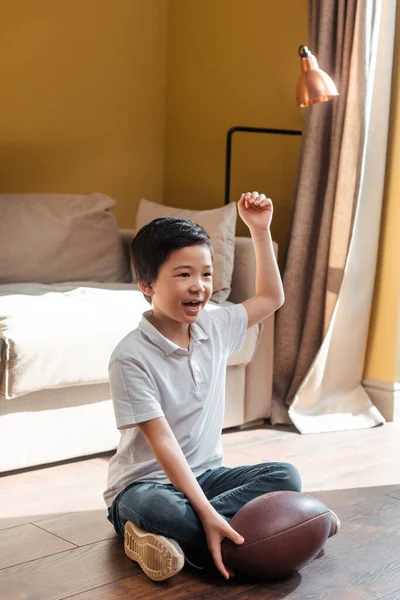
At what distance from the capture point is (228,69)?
Answer: 4.14m

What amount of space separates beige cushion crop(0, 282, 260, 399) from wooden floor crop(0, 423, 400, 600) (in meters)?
0.28

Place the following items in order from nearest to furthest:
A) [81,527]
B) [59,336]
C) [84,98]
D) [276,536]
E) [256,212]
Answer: [276,536]
[256,212]
[81,527]
[59,336]
[84,98]

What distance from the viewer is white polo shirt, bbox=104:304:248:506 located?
186 centimetres

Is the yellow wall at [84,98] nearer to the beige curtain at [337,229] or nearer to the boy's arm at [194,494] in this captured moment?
the beige curtain at [337,229]

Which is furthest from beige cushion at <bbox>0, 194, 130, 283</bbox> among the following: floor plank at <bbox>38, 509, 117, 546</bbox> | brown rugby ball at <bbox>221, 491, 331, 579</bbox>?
brown rugby ball at <bbox>221, 491, 331, 579</bbox>

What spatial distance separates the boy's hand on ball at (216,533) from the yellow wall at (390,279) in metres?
1.84

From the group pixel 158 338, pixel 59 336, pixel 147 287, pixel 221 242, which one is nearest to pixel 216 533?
pixel 158 338

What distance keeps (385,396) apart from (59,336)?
1.47 m

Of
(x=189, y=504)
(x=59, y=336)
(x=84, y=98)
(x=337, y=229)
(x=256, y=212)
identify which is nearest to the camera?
(x=189, y=504)

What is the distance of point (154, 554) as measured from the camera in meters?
1.80

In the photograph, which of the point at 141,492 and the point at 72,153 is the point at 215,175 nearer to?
the point at 72,153

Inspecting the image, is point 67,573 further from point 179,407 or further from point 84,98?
point 84,98

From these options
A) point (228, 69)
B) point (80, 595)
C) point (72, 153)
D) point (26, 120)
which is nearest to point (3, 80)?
point (26, 120)

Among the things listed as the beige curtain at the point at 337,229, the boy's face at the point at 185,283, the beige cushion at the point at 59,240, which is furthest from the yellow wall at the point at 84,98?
the boy's face at the point at 185,283
